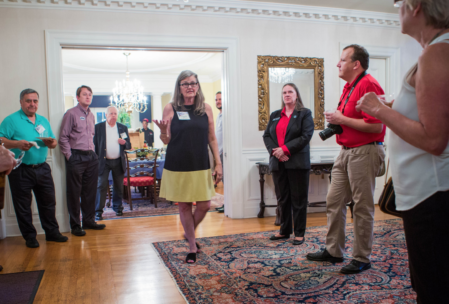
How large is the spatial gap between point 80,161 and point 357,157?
3115mm

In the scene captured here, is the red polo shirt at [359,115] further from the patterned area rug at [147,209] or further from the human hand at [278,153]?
the patterned area rug at [147,209]

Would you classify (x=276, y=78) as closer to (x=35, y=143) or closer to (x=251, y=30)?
(x=251, y=30)

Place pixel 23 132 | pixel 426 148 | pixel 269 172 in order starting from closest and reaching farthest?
pixel 426 148
pixel 23 132
pixel 269 172

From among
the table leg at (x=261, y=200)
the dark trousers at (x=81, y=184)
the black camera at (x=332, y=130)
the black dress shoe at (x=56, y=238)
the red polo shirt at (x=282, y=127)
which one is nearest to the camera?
the black camera at (x=332, y=130)

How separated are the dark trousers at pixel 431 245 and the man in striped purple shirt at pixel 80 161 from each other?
12.2ft

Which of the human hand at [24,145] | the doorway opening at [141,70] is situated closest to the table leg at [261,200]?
the doorway opening at [141,70]

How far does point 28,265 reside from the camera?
3.03 m

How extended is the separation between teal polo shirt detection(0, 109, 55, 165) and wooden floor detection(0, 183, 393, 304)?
2.97 feet

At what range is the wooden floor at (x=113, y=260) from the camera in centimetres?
237

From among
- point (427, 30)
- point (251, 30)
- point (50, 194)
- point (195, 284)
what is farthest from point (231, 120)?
point (427, 30)

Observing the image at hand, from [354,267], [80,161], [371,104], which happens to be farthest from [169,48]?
[371,104]

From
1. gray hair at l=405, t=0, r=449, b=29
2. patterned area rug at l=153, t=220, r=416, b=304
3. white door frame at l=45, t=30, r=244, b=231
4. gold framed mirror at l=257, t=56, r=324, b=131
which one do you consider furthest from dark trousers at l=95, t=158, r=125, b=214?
gray hair at l=405, t=0, r=449, b=29

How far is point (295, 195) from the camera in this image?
3.44 metres

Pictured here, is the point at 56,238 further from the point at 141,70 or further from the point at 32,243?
the point at 141,70
